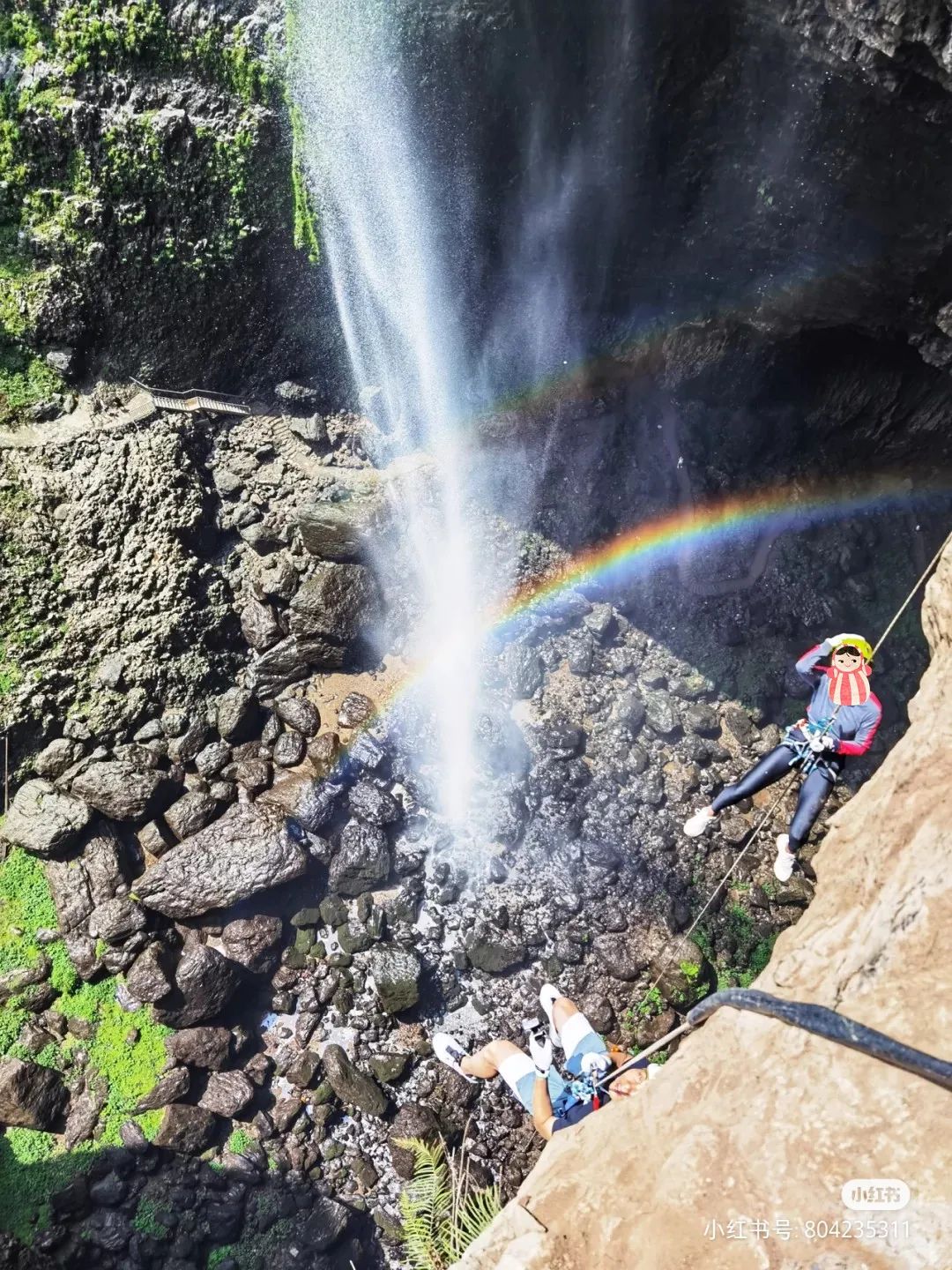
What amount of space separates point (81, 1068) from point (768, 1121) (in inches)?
296

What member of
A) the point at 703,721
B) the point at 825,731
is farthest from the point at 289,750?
the point at 825,731

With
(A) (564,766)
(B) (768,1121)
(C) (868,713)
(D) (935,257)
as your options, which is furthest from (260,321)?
(B) (768,1121)

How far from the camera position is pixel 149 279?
888 centimetres

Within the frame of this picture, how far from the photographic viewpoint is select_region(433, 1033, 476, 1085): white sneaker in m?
7.68

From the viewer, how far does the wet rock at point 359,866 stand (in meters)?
8.43

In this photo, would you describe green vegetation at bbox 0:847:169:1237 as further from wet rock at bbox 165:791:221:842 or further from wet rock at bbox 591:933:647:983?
wet rock at bbox 591:933:647:983

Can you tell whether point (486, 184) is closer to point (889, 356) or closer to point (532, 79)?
point (532, 79)

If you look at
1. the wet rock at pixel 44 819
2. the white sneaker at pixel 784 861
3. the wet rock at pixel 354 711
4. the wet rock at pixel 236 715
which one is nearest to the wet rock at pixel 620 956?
the white sneaker at pixel 784 861

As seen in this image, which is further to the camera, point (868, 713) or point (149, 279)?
point (149, 279)

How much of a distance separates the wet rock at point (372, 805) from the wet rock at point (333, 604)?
181cm

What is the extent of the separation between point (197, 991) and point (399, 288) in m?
8.25

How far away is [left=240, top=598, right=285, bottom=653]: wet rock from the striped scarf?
6.25 meters

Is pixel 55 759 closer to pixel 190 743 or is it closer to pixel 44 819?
pixel 44 819

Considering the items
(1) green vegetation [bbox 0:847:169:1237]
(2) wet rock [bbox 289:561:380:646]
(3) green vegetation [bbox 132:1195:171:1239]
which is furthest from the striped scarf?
(3) green vegetation [bbox 132:1195:171:1239]
